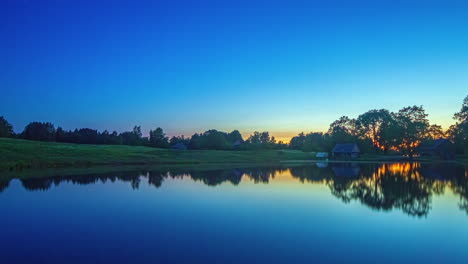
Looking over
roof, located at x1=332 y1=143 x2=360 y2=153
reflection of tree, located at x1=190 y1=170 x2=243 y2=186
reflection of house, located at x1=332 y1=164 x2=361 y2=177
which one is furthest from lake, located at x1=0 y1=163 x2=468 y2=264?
roof, located at x1=332 y1=143 x2=360 y2=153

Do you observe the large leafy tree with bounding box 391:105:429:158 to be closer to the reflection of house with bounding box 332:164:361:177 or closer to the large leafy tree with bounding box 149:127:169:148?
the reflection of house with bounding box 332:164:361:177

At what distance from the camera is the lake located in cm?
966

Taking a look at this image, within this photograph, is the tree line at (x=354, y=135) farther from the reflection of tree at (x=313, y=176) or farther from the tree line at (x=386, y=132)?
the reflection of tree at (x=313, y=176)

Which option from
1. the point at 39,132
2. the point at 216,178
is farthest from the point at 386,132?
A: the point at 39,132

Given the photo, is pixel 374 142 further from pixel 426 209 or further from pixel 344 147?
pixel 426 209

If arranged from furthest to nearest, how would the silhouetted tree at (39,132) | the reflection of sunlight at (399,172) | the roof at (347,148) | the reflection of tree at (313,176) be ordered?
the silhouetted tree at (39,132) < the roof at (347,148) < the reflection of sunlight at (399,172) < the reflection of tree at (313,176)

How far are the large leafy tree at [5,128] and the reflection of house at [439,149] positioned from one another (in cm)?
11717

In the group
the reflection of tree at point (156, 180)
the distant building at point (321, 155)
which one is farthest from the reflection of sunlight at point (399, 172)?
the distant building at point (321, 155)

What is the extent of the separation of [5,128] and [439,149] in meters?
121

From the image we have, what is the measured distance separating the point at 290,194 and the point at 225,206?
6.58 metres

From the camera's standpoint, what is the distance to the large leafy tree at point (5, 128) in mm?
91375

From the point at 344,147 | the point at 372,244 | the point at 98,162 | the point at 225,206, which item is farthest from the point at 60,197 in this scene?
the point at 344,147

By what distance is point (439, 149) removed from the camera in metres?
87.5

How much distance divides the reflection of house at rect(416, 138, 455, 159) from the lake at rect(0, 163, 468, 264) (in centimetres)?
7278
